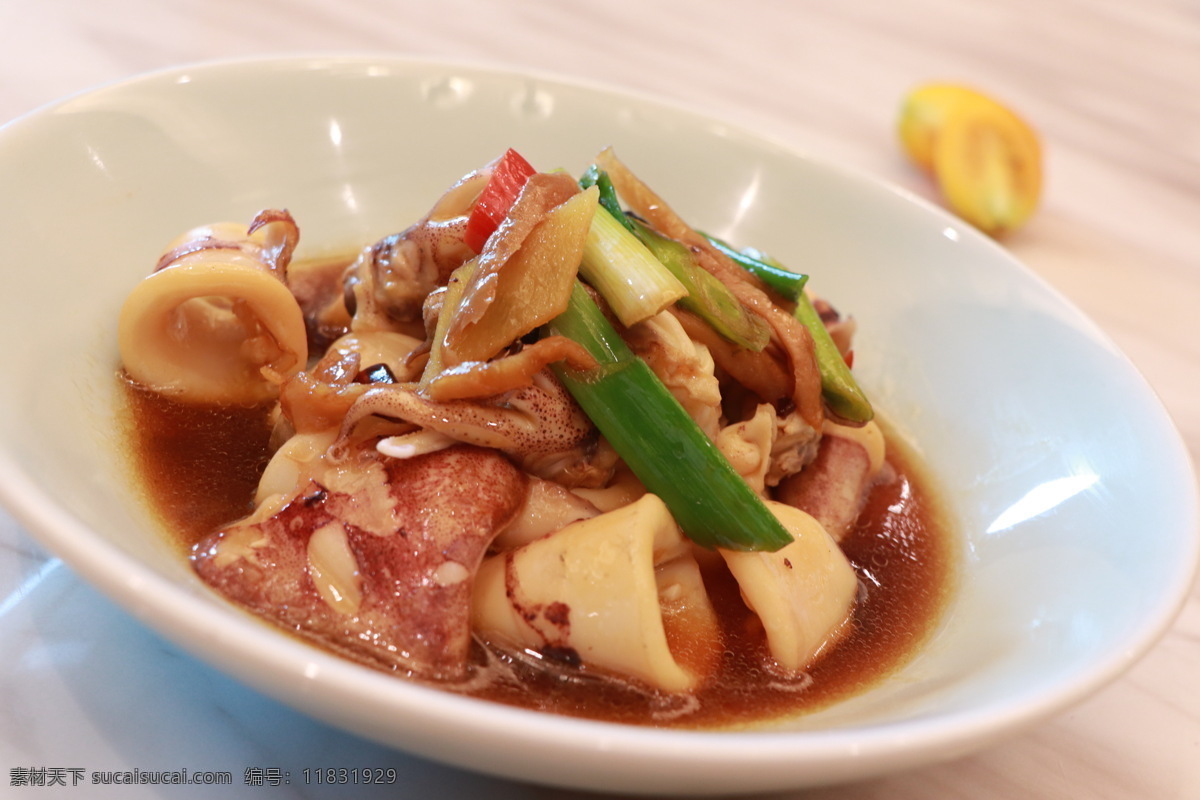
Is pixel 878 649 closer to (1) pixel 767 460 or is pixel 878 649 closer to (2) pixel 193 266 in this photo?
(1) pixel 767 460

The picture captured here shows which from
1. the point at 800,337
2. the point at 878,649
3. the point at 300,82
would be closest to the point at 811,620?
the point at 878,649

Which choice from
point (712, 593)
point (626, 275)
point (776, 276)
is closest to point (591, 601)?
point (712, 593)

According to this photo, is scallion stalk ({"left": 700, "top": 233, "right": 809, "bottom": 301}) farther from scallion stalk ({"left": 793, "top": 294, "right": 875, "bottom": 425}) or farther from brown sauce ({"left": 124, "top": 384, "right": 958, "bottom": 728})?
brown sauce ({"left": 124, "top": 384, "right": 958, "bottom": 728})

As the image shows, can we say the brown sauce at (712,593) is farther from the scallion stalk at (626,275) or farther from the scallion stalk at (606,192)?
the scallion stalk at (606,192)

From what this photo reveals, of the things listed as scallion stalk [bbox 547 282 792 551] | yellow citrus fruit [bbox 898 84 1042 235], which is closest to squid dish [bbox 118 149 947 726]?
scallion stalk [bbox 547 282 792 551]

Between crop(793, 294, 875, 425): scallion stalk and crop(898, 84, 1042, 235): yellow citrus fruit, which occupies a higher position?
crop(898, 84, 1042, 235): yellow citrus fruit

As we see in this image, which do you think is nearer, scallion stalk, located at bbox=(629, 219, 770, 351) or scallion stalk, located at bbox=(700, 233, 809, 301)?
scallion stalk, located at bbox=(629, 219, 770, 351)

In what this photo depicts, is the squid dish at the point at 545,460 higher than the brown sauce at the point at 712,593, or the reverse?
the squid dish at the point at 545,460

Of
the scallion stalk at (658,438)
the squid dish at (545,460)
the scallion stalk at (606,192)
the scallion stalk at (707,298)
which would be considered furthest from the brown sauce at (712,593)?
the scallion stalk at (606,192)
